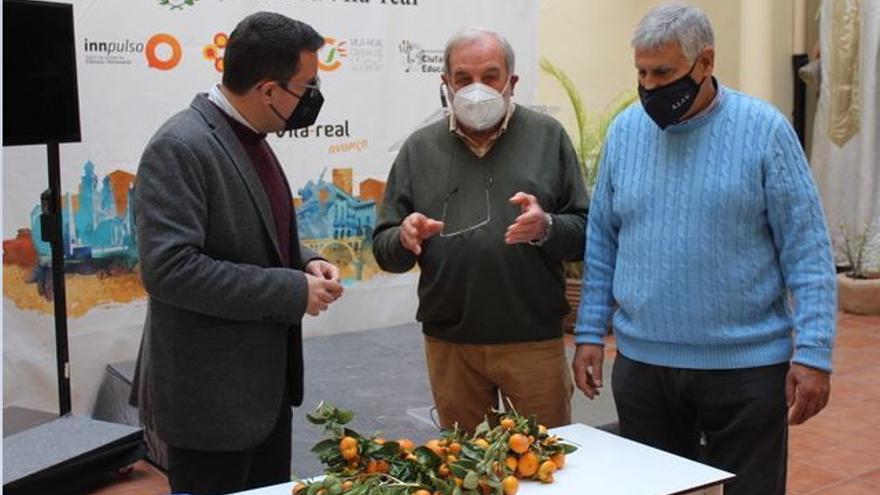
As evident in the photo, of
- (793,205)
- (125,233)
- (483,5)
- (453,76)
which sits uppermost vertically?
(483,5)

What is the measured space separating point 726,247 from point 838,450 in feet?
7.53

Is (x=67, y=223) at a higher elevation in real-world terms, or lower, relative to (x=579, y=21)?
lower

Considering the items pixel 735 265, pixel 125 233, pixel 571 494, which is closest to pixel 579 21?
pixel 125 233

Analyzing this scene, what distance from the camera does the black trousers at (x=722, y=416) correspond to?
207 cm

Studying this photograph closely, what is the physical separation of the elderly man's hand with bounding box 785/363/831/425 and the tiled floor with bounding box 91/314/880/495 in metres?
1.60

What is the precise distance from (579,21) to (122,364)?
13.9ft

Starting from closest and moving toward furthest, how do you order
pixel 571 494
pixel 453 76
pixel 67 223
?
pixel 571 494
pixel 453 76
pixel 67 223

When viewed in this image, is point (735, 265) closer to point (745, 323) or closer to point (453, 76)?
point (745, 323)

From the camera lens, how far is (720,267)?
2080 mm

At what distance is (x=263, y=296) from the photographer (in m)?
1.91


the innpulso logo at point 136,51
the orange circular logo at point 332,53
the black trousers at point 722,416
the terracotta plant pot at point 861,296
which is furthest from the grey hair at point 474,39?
the terracotta plant pot at point 861,296

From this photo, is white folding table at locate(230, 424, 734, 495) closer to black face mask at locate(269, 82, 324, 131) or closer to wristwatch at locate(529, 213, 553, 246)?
wristwatch at locate(529, 213, 553, 246)

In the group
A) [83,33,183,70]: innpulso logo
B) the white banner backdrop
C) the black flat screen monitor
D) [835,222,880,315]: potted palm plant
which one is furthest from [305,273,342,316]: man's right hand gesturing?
[835,222,880,315]: potted palm plant

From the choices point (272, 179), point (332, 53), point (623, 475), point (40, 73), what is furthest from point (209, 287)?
point (332, 53)
